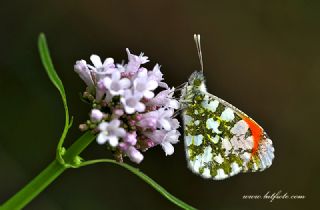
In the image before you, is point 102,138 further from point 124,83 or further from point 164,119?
point 164,119

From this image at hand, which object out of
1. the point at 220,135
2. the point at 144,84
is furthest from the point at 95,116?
the point at 220,135

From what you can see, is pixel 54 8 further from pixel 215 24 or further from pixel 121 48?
pixel 215 24

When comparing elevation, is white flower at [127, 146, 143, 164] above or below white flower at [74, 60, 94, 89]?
below

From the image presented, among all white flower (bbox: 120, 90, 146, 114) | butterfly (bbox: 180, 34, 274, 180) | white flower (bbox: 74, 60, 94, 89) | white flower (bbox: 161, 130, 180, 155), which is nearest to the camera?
white flower (bbox: 120, 90, 146, 114)

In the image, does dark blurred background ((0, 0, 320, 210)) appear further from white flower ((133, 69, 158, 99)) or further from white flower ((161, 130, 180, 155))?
white flower ((133, 69, 158, 99))

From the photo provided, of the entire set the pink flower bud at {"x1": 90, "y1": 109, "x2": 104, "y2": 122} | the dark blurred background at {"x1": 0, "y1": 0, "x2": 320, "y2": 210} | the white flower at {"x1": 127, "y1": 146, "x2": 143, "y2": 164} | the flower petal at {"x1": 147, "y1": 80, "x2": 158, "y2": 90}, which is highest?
the flower petal at {"x1": 147, "y1": 80, "x2": 158, "y2": 90}

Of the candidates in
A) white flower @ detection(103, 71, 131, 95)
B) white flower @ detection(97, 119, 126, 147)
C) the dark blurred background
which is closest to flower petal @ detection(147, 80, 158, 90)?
white flower @ detection(103, 71, 131, 95)

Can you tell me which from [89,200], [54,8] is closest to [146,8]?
[54,8]

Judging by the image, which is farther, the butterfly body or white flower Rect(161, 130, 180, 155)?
the butterfly body
